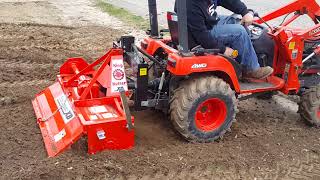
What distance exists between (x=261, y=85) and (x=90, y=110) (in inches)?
71.4

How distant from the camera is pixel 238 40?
439cm

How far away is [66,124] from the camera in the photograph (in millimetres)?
4133

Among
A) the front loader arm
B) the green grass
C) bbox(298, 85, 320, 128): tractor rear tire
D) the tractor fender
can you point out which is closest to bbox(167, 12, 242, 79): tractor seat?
the tractor fender

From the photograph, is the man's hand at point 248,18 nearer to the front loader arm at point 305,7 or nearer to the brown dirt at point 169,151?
the front loader arm at point 305,7

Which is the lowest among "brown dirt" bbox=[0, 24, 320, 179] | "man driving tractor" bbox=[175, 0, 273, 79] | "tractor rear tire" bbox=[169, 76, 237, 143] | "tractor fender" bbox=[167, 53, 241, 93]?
"brown dirt" bbox=[0, 24, 320, 179]

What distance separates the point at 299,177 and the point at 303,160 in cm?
34

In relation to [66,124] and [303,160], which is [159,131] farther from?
[303,160]

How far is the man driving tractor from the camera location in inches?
165

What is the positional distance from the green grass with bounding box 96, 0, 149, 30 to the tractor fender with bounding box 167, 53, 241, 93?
5811mm

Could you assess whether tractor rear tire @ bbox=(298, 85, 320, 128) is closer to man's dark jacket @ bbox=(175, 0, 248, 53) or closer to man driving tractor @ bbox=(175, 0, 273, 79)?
man driving tractor @ bbox=(175, 0, 273, 79)

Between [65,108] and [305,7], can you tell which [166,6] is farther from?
[65,108]

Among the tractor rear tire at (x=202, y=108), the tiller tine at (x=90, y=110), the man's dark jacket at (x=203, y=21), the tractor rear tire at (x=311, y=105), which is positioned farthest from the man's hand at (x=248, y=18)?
the tiller tine at (x=90, y=110)

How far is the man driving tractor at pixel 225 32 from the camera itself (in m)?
4.18

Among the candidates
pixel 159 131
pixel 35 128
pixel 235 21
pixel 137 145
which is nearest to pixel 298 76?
pixel 235 21
